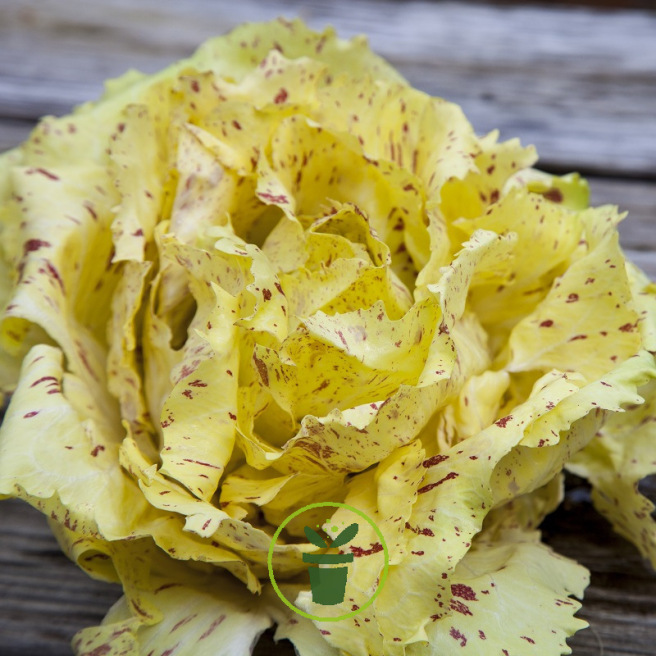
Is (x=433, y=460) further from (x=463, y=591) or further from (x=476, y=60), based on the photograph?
(x=476, y=60)

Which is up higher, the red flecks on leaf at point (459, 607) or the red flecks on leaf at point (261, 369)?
the red flecks on leaf at point (261, 369)

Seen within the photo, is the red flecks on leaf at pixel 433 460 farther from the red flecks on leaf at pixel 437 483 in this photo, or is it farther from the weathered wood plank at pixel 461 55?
the weathered wood plank at pixel 461 55

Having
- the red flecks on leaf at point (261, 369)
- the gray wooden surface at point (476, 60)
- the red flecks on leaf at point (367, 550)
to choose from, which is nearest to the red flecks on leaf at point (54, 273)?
the red flecks on leaf at point (261, 369)

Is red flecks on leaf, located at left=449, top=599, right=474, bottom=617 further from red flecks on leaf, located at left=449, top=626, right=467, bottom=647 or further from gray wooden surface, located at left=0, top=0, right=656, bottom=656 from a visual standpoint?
gray wooden surface, located at left=0, top=0, right=656, bottom=656

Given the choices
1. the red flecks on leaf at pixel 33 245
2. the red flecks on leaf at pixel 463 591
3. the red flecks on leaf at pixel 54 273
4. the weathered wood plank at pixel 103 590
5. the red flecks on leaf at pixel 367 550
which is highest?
the red flecks on leaf at pixel 33 245

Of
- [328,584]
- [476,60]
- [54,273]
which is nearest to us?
[328,584]

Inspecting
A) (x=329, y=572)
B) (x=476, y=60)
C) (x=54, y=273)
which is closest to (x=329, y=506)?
(x=329, y=572)

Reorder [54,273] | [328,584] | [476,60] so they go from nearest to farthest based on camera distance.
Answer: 1. [328,584]
2. [54,273]
3. [476,60]

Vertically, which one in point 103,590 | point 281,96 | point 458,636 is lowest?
point 103,590
